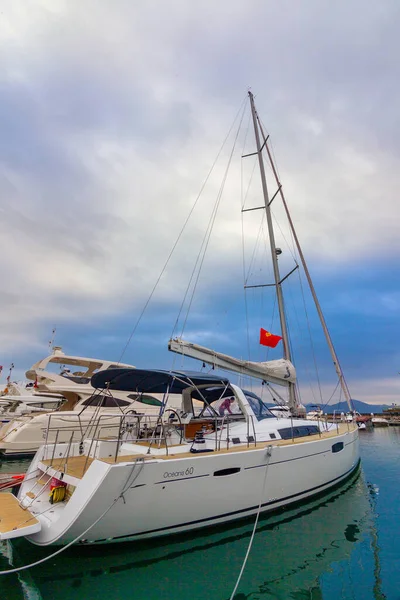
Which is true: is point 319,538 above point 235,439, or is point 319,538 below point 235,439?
below

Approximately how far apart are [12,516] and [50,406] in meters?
15.6

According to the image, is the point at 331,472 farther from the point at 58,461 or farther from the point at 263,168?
the point at 263,168

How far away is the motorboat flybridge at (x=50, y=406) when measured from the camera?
1328 cm

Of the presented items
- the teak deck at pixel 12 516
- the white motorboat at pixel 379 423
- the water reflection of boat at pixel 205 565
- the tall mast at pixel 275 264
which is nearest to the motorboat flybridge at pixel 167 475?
the teak deck at pixel 12 516

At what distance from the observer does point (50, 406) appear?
18.8 metres

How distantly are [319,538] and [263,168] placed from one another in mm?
13179

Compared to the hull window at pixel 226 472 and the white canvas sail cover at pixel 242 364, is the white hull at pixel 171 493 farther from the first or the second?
the white canvas sail cover at pixel 242 364

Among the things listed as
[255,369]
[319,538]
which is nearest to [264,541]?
[319,538]

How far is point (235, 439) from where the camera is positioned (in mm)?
6477

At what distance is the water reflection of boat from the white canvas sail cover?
477 centimetres

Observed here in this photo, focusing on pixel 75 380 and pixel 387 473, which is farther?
pixel 75 380

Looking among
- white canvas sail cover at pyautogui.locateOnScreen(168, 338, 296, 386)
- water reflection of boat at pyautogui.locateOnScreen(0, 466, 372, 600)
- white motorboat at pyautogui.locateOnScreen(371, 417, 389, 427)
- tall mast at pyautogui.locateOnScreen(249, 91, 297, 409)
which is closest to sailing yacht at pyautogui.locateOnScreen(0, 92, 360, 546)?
water reflection of boat at pyautogui.locateOnScreen(0, 466, 372, 600)

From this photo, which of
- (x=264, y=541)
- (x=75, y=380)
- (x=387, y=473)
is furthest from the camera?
(x=75, y=380)

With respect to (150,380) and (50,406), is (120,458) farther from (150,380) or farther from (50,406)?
(50,406)
